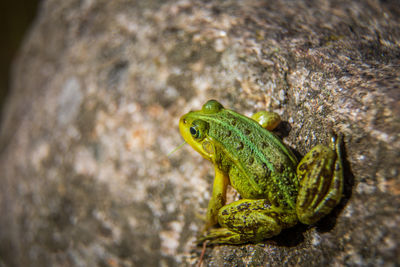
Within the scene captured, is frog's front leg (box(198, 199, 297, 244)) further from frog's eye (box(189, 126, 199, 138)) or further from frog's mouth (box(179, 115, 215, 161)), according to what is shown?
frog's eye (box(189, 126, 199, 138))

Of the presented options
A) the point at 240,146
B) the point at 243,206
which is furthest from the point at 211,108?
the point at 243,206

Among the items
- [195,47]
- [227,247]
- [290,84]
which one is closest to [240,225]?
[227,247]

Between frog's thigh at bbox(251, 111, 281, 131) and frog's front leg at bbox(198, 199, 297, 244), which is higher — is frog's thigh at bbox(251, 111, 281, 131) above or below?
above

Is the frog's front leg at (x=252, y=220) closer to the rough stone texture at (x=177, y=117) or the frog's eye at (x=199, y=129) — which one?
the rough stone texture at (x=177, y=117)

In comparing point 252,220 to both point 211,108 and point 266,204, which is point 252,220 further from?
point 211,108

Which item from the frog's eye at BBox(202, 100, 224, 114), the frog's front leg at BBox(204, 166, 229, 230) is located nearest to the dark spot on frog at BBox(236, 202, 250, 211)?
the frog's front leg at BBox(204, 166, 229, 230)

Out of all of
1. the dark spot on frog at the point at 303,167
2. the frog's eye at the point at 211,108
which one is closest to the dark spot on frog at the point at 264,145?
the dark spot on frog at the point at 303,167
